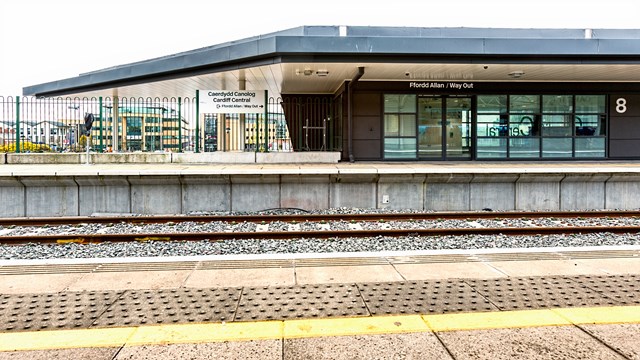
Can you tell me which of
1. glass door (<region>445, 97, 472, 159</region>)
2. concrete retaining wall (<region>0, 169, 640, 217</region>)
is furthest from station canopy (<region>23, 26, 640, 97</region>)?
concrete retaining wall (<region>0, 169, 640, 217</region>)

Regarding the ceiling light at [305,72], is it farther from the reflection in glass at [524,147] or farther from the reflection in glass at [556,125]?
the reflection in glass at [556,125]

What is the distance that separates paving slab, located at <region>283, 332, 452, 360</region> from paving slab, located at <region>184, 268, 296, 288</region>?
1.77 m

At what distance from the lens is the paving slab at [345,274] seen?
573 cm

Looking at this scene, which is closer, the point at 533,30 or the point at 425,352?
the point at 425,352

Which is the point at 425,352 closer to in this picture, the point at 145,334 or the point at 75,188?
the point at 145,334

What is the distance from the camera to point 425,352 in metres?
3.68

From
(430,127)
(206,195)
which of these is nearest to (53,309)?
(206,195)

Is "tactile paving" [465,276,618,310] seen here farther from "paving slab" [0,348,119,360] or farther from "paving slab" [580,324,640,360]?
"paving slab" [0,348,119,360]

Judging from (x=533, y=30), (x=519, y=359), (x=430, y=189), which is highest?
(x=533, y=30)

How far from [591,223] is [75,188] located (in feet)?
42.3

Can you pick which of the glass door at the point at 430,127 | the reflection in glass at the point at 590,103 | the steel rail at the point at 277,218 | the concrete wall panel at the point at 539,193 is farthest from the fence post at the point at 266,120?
the reflection in glass at the point at 590,103

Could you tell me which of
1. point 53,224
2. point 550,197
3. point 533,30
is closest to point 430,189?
point 550,197

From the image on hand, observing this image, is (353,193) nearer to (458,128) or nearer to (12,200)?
(458,128)

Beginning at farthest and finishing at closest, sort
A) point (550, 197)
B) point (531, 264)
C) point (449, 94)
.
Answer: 1. point (449, 94)
2. point (550, 197)
3. point (531, 264)
